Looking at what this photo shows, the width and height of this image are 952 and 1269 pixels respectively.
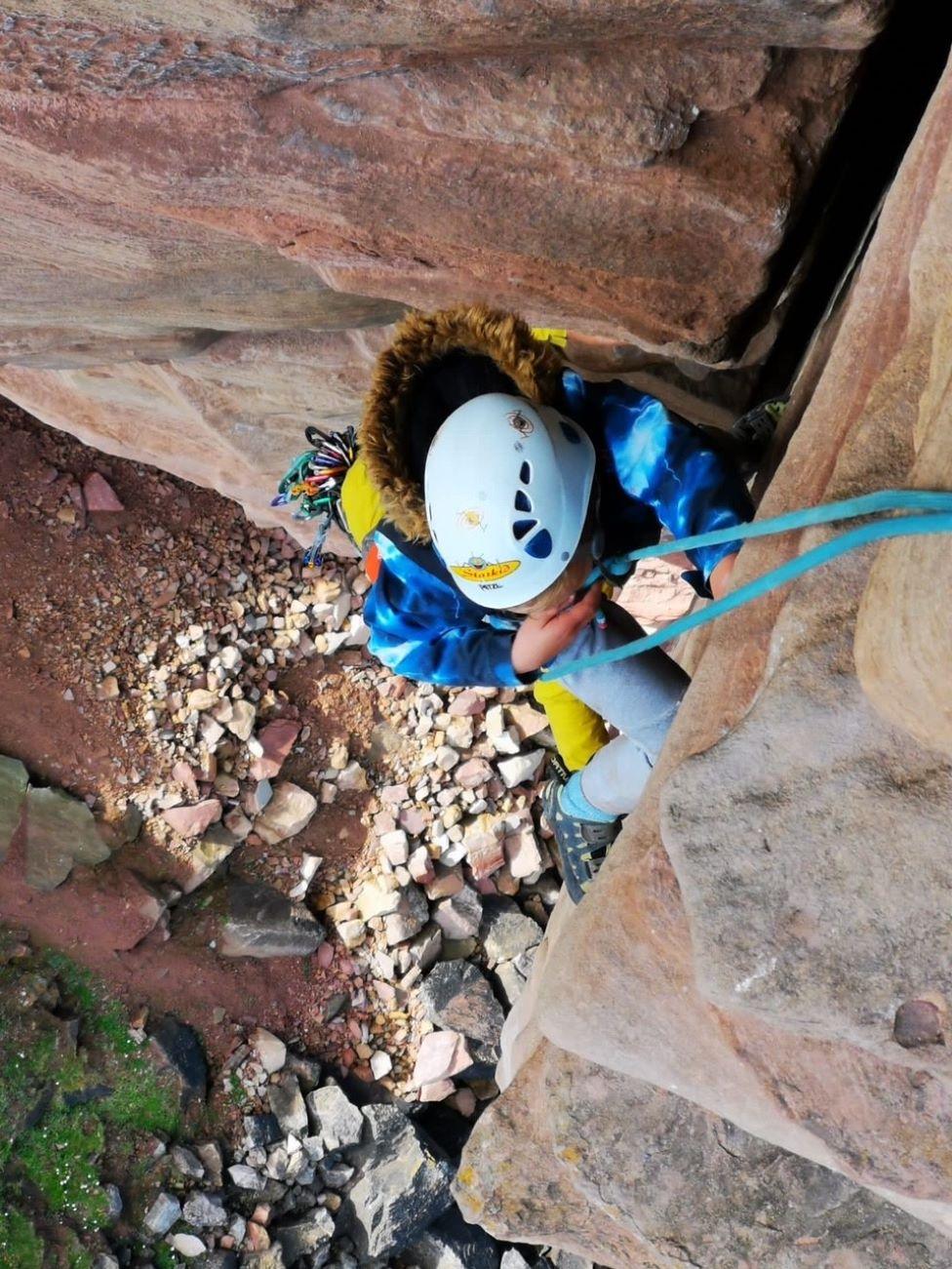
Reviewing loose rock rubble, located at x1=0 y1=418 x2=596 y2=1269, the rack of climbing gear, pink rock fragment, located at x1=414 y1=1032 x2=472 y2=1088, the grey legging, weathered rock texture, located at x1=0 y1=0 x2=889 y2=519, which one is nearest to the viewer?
weathered rock texture, located at x1=0 y1=0 x2=889 y2=519

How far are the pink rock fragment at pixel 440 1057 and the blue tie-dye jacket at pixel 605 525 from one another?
3.77 metres

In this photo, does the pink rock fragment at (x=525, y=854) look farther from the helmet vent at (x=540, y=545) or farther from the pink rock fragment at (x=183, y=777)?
the helmet vent at (x=540, y=545)

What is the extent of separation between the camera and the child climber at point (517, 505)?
2354 millimetres

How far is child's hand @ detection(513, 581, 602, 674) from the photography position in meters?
2.64

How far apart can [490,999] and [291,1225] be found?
61.0 inches

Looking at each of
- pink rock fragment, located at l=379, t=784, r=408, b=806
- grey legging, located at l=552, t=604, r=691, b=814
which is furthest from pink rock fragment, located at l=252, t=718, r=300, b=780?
grey legging, located at l=552, t=604, r=691, b=814

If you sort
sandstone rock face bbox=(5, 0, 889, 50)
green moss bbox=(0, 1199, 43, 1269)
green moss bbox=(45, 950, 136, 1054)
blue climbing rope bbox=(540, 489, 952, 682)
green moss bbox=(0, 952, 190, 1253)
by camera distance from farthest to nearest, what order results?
green moss bbox=(45, 950, 136, 1054) < green moss bbox=(0, 952, 190, 1253) < green moss bbox=(0, 1199, 43, 1269) < sandstone rock face bbox=(5, 0, 889, 50) < blue climbing rope bbox=(540, 489, 952, 682)

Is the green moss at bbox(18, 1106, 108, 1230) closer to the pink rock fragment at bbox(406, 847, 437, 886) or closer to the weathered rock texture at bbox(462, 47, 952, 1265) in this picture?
the pink rock fragment at bbox(406, 847, 437, 886)

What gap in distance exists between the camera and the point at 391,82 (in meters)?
2.42

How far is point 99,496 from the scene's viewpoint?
6375 millimetres

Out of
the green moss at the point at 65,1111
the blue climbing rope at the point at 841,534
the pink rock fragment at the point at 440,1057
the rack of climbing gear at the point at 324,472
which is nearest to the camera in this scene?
the blue climbing rope at the point at 841,534

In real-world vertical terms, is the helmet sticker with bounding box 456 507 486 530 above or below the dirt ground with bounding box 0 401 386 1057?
above

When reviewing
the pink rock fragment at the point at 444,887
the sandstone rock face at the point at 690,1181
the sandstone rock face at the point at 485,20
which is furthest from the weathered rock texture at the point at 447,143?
the pink rock fragment at the point at 444,887

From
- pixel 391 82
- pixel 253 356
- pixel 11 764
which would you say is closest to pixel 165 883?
pixel 11 764
